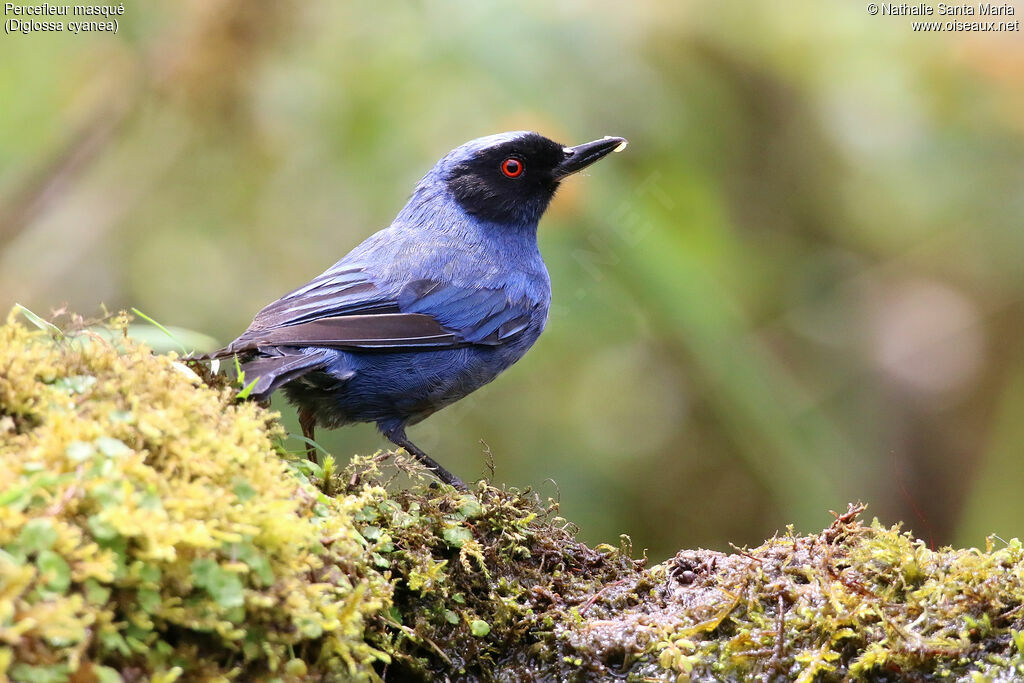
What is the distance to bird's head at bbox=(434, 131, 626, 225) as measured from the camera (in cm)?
512

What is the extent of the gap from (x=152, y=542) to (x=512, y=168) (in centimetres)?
380

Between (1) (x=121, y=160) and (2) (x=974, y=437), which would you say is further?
(2) (x=974, y=437)

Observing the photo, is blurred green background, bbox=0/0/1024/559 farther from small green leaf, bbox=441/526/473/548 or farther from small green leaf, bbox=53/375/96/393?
small green leaf, bbox=53/375/96/393

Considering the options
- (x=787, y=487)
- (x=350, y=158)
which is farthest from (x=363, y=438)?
(x=787, y=487)

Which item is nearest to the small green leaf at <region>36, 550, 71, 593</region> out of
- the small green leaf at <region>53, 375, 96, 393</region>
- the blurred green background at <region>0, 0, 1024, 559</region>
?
the small green leaf at <region>53, 375, 96, 393</region>

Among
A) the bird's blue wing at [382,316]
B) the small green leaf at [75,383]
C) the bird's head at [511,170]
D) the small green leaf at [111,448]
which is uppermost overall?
the bird's head at [511,170]

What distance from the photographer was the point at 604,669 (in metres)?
2.55

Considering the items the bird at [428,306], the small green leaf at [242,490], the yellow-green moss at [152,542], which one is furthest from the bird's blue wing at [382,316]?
the small green leaf at [242,490]

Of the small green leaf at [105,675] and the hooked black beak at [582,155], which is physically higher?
the hooked black beak at [582,155]

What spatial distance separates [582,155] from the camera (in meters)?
5.27

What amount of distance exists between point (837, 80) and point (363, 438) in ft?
11.8

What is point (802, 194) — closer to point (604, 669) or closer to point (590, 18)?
→ point (590, 18)

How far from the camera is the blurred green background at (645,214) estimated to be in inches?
213

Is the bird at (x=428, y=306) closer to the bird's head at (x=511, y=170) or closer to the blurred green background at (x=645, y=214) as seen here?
the bird's head at (x=511, y=170)
